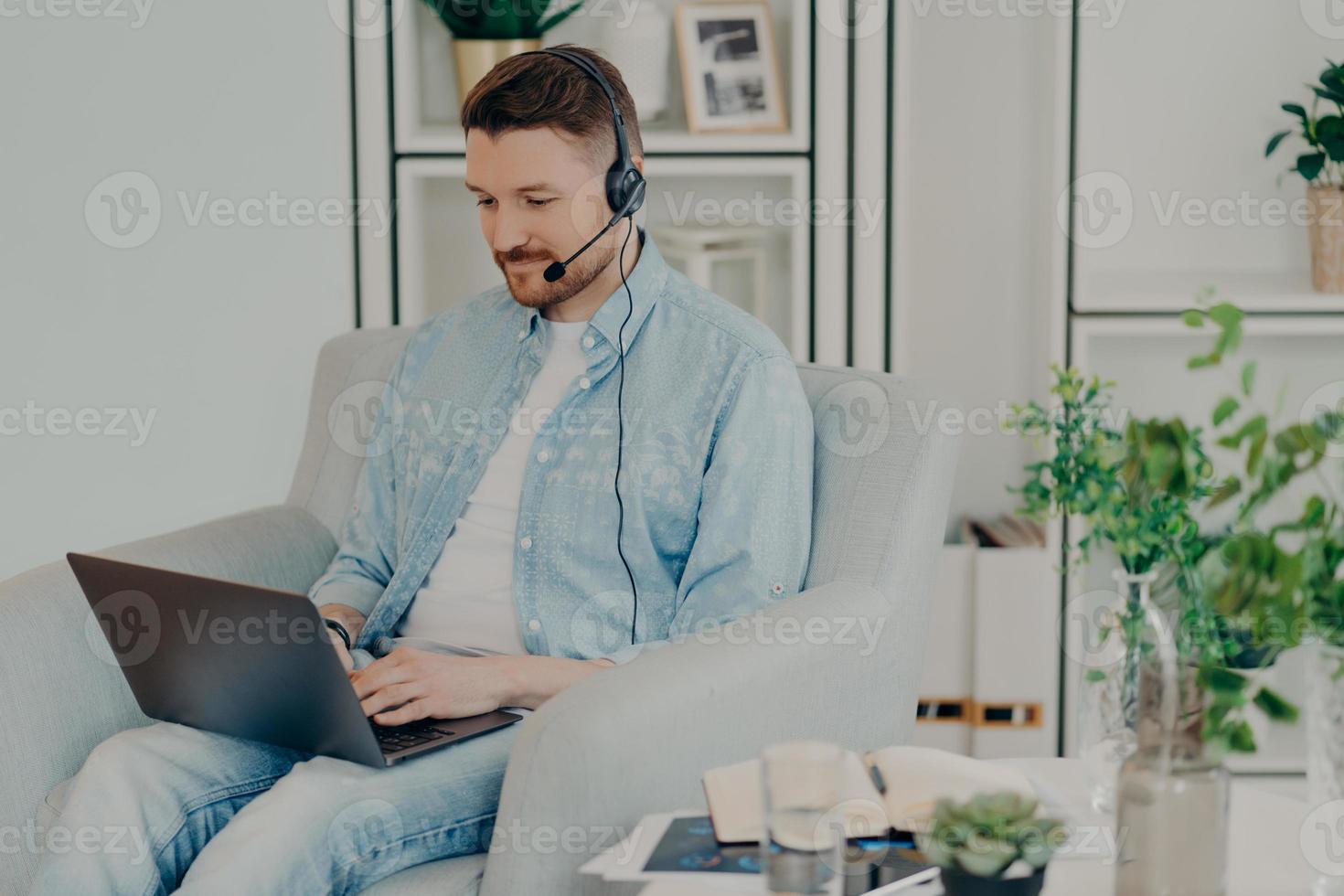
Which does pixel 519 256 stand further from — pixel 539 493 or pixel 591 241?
pixel 539 493

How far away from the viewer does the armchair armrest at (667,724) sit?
106 centimetres

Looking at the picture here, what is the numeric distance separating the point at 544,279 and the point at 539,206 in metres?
0.08

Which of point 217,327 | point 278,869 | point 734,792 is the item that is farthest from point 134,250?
point 734,792

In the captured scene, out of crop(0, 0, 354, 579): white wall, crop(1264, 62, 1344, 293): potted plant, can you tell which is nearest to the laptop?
crop(0, 0, 354, 579): white wall

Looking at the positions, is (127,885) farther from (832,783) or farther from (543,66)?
(543,66)


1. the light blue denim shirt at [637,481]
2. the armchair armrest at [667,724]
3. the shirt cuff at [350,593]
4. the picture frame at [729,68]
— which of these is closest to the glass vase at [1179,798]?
the armchair armrest at [667,724]

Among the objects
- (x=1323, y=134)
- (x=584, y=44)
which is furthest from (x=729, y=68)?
(x=1323, y=134)

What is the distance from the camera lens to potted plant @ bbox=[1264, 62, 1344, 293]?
210cm

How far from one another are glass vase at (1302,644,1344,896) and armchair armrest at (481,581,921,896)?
44 cm

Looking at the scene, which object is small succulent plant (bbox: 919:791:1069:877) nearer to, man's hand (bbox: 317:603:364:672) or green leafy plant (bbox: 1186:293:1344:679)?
green leafy plant (bbox: 1186:293:1344:679)

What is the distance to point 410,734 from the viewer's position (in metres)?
1.28

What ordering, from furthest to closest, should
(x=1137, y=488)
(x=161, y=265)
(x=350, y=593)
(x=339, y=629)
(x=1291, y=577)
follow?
(x=161, y=265) < (x=350, y=593) < (x=339, y=629) < (x=1137, y=488) < (x=1291, y=577)

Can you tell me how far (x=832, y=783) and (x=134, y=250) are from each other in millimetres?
1759

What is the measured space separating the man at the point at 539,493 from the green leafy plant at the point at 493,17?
2.08 ft
